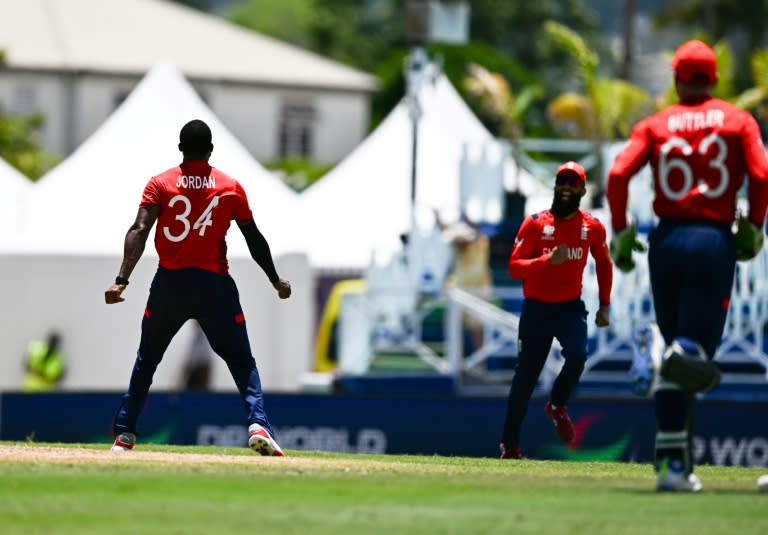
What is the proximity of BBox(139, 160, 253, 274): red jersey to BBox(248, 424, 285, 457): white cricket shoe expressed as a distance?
98 cm

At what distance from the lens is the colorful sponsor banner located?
19.5 meters

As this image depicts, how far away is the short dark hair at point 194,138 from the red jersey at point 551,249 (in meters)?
2.11

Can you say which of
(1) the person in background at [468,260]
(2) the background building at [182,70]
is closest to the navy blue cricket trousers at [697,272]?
(1) the person in background at [468,260]

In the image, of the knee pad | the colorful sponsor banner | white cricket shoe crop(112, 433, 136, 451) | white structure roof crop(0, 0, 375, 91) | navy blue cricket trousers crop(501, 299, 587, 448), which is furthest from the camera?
white structure roof crop(0, 0, 375, 91)

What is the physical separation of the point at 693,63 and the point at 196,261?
11.0 ft

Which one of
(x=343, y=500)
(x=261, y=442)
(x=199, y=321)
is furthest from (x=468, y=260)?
(x=343, y=500)

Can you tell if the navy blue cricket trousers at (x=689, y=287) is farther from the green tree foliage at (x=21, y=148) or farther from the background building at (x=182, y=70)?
the background building at (x=182, y=70)

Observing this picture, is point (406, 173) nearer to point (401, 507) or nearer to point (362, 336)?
point (362, 336)

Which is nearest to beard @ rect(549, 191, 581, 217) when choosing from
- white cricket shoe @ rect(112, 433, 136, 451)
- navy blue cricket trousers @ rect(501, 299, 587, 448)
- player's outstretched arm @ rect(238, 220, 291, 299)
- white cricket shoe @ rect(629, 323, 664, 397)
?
navy blue cricket trousers @ rect(501, 299, 587, 448)

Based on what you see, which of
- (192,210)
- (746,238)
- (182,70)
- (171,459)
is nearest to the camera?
(746,238)

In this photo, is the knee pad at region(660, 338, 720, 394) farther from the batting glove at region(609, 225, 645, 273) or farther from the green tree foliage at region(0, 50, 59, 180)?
the green tree foliage at region(0, 50, 59, 180)

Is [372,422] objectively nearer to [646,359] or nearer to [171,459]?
[171,459]

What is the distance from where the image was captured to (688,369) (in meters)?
9.31

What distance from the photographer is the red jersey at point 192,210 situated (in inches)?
458
